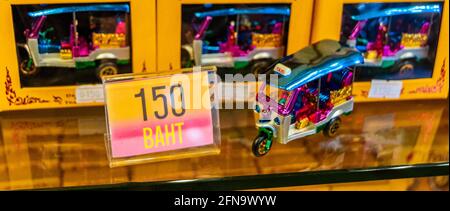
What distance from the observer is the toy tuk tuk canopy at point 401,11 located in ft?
3.35

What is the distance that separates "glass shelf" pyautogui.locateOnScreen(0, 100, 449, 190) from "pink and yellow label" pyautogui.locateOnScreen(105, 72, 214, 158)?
4 centimetres

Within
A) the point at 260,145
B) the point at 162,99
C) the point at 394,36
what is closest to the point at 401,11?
the point at 394,36

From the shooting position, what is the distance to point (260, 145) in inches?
35.9

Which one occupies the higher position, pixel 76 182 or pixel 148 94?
pixel 148 94

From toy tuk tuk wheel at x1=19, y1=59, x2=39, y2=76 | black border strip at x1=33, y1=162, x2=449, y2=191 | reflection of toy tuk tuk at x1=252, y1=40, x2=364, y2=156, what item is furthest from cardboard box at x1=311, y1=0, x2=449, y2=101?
toy tuk tuk wheel at x1=19, y1=59, x2=39, y2=76

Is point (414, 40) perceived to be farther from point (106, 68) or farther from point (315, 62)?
point (106, 68)

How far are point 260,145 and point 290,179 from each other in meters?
0.08

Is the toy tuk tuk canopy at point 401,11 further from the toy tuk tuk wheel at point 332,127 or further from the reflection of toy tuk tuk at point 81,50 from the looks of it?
the reflection of toy tuk tuk at point 81,50

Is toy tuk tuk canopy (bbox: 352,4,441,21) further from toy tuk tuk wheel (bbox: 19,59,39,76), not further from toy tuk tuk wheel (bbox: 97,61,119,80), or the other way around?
toy tuk tuk wheel (bbox: 19,59,39,76)

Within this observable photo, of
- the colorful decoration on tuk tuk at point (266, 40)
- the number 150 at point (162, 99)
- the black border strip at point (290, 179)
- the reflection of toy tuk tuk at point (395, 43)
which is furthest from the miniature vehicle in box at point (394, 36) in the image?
the number 150 at point (162, 99)
